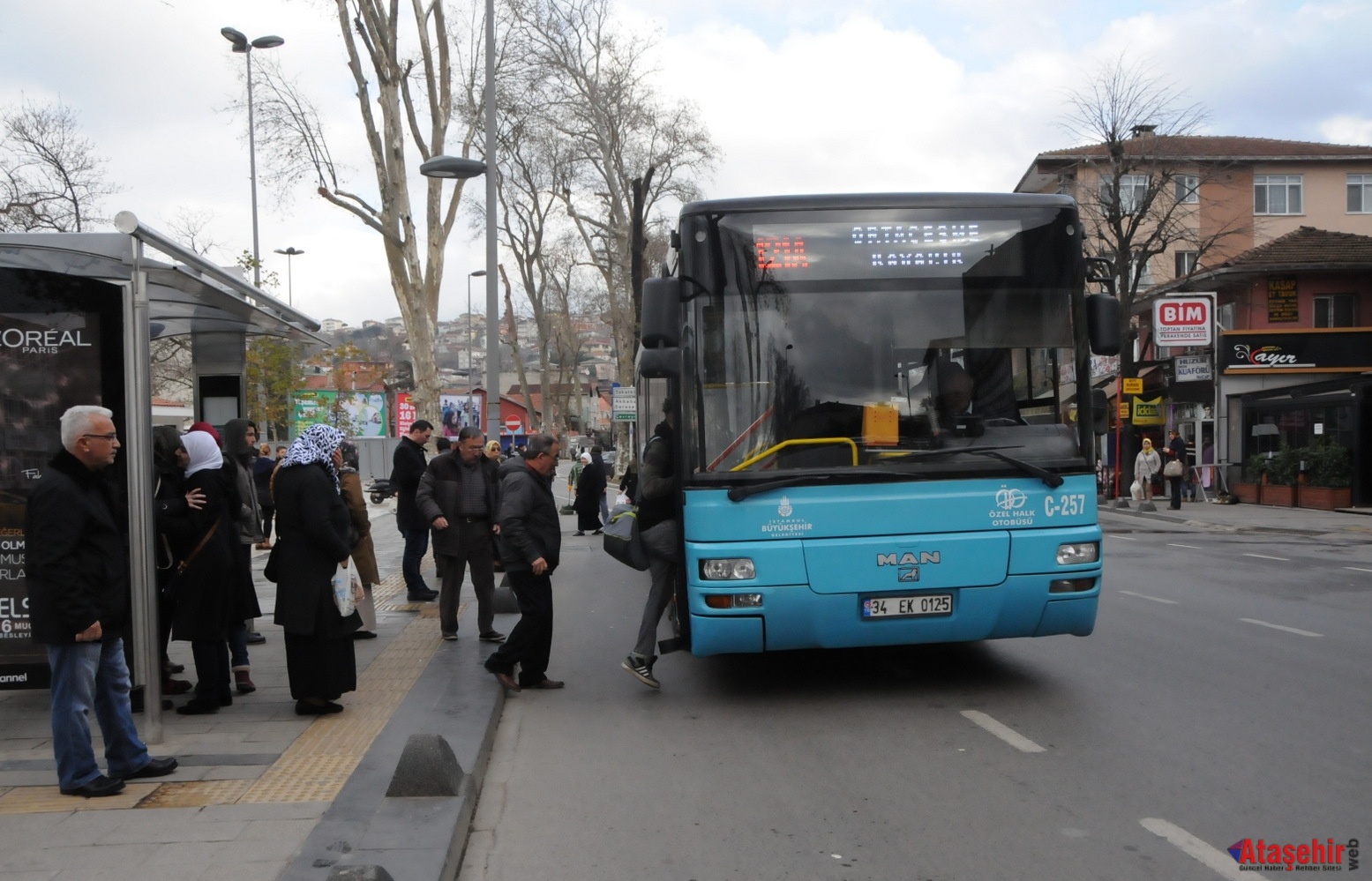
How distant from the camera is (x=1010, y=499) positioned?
7.46 m

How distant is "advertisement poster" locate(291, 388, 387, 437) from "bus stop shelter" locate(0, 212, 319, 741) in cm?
3239

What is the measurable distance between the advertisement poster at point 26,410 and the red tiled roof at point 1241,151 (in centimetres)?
4475

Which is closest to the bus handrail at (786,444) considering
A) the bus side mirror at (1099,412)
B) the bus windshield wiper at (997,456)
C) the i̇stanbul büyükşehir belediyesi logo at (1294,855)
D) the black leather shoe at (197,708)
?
the bus windshield wiper at (997,456)

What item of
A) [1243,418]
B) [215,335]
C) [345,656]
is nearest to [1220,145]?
[1243,418]

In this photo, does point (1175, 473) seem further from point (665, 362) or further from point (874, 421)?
point (665, 362)

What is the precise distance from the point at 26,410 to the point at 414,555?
608 centimetres

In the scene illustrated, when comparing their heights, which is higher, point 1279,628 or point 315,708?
point 315,708

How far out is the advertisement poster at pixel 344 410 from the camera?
41250mm

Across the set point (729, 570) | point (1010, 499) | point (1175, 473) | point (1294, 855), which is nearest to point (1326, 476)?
point (1175, 473)

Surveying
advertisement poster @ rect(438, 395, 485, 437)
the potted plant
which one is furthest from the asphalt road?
advertisement poster @ rect(438, 395, 485, 437)

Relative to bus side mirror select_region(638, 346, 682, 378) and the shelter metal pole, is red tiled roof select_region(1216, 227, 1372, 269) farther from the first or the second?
the shelter metal pole

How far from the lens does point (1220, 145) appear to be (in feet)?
174

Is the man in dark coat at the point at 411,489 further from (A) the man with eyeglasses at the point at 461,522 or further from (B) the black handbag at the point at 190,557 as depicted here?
(B) the black handbag at the point at 190,557

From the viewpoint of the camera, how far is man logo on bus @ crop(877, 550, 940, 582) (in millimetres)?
7344
